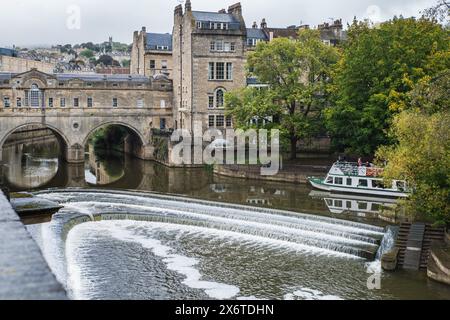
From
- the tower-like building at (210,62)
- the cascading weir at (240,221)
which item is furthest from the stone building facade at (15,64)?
the cascading weir at (240,221)

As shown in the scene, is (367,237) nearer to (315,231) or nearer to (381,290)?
(315,231)

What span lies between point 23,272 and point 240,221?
2464 cm

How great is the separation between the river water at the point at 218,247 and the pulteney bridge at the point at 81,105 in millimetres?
21028

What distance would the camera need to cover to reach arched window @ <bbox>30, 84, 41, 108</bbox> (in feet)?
193

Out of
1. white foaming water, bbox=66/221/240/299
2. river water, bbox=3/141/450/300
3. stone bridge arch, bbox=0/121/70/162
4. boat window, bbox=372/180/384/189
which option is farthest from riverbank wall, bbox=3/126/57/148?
white foaming water, bbox=66/221/240/299

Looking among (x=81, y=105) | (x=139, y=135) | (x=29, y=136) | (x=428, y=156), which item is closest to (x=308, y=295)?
(x=428, y=156)

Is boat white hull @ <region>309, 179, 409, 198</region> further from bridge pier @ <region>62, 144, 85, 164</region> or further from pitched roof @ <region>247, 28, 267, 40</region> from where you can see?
pitched roof @ <region>247, 28, 267, 40</region>

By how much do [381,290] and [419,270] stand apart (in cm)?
302

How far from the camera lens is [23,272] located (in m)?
7.72

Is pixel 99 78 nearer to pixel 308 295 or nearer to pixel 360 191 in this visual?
pixel 360 191

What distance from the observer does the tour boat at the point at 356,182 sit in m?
42.1

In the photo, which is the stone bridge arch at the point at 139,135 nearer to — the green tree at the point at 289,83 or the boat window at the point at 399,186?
the green tree at the point at 289,83

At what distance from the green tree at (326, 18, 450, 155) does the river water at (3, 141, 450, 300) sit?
611cm
